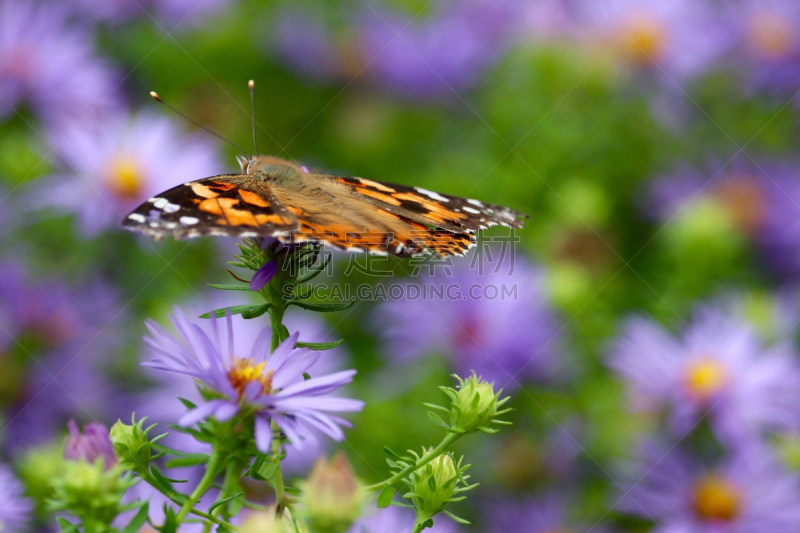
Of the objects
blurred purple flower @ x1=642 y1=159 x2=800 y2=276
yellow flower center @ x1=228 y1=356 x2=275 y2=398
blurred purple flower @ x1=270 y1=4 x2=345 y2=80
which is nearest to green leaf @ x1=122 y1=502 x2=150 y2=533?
yellow flower center @ x1=228 y1=356 x2=275 y2=398

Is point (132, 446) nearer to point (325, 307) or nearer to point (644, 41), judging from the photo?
point (325, 307)

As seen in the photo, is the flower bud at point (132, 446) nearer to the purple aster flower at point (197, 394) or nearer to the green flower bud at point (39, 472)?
the green flower bud at point (39, 472)

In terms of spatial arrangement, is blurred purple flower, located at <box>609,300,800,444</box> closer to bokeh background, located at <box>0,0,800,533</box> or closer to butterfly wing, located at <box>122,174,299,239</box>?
bokeh background, located at <box>0,0,800,533</box>

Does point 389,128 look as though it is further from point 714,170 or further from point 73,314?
point 73,314

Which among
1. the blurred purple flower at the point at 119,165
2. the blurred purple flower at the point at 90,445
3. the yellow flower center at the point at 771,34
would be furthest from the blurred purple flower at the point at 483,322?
the yellow flower center at the point at 771,34

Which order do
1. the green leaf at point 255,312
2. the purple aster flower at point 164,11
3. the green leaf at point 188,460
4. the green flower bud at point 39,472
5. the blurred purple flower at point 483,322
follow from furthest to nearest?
1. the purple aster flower at point 164,11
2. the blurred purple flower at point 483,322
3. the green flower bud at point 39,472
4. the green leaf at point 255,312
5. the green leaf at point 188,460

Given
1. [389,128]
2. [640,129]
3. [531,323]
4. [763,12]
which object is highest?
[763,12]

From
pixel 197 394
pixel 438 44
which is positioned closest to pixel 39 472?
pixel 197 394

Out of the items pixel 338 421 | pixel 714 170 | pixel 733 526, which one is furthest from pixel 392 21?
pixel 338 421
